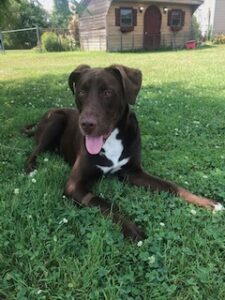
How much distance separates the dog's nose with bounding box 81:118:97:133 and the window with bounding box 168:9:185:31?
2786 cm

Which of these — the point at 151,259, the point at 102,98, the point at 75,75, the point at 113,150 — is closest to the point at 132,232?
the point at 151,259

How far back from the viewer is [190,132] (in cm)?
505

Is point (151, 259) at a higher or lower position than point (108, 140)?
lower

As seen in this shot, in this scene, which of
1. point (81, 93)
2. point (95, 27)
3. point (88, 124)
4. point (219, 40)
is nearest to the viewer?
point (88, 124)

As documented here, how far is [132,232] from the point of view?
2.52 m

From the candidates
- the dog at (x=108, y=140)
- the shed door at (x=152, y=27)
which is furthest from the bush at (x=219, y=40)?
the dog at (x=108, y=140)

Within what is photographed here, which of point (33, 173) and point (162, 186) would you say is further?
point (33, 173)

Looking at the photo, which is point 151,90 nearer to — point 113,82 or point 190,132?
point 190,132

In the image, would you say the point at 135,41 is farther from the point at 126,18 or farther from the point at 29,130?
the point at 29,130

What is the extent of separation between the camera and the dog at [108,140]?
2898 millimetres

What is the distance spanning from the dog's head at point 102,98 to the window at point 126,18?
80.3 ft

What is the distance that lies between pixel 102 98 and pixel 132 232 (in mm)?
1113

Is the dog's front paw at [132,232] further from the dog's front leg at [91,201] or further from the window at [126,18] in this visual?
the window at [126,18]

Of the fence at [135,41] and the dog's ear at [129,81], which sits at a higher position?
the dog's ear at [129,81]
